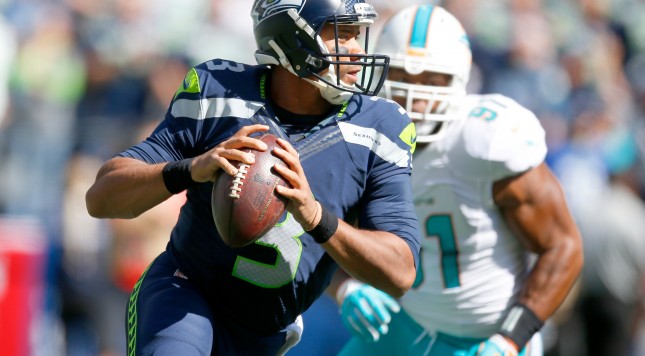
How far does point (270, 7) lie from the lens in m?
3.68

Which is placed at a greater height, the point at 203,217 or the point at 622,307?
the point at 203,217

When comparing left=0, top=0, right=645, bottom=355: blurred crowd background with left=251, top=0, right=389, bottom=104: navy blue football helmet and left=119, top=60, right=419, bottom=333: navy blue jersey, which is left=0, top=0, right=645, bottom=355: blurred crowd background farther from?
left=251, top=0, right=389, bottom=104: navy blue football helmet

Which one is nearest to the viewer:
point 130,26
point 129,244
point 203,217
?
point 203,217

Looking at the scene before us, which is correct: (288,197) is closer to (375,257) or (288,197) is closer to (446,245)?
(375,257)

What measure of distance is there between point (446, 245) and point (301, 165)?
1.28m

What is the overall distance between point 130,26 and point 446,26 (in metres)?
5.48

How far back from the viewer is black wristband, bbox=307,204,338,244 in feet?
10.5

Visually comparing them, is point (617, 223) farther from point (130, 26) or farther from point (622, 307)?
point (130, 26)

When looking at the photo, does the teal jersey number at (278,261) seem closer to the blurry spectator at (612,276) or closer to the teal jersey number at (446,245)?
the teal jersey number at (446,245)

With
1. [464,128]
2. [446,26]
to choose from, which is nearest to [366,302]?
[464,128]

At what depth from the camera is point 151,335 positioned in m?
3.38

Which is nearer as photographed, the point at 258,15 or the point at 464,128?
the point at 258,15

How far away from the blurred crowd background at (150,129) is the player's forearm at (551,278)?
4.16 ft

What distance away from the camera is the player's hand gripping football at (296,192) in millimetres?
3145
